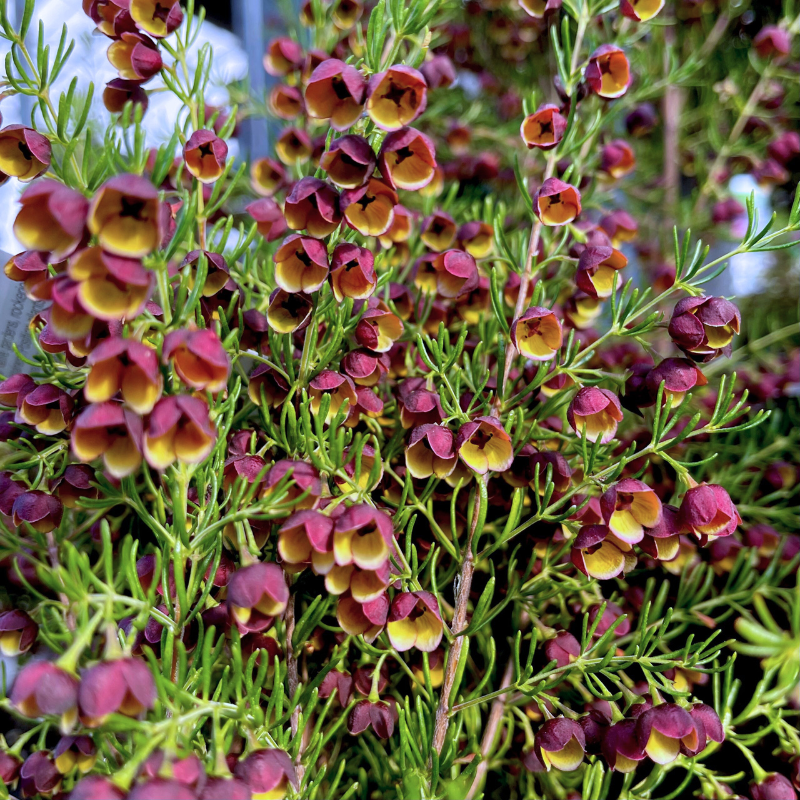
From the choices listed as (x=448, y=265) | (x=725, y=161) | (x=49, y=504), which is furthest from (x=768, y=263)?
(x=49, y=504)

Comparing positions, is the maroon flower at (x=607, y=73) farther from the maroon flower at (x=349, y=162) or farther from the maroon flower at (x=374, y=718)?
the maroon flower at (x=374, y=718)

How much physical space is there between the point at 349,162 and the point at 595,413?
0.25m

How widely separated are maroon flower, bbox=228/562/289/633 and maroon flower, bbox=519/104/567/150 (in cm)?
39

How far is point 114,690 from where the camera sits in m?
0.30

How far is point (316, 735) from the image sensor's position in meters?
0.45

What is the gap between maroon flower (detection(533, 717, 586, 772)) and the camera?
0.45 metres

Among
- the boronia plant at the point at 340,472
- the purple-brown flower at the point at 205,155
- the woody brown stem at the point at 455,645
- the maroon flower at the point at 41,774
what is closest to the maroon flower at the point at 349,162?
the boronia plant at the point at 340,472

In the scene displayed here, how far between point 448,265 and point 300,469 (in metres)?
0.22

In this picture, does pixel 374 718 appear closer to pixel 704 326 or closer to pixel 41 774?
pixel 41 774

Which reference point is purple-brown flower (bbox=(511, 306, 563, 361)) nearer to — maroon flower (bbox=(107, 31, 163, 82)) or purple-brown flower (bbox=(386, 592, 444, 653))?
purple-brown flower (bbox=(386, 592, 444, 653))

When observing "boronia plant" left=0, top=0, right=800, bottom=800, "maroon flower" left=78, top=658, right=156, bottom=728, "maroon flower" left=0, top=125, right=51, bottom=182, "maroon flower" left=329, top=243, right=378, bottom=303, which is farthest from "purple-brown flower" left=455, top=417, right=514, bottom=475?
"maroon flower" left=0, top=125, right=51, bottom=182

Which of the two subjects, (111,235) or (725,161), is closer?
(111,235)

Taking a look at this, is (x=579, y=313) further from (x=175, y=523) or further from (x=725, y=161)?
(x=725, y=161)

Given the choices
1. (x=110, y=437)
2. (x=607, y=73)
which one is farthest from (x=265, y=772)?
(x=607, y=73)
